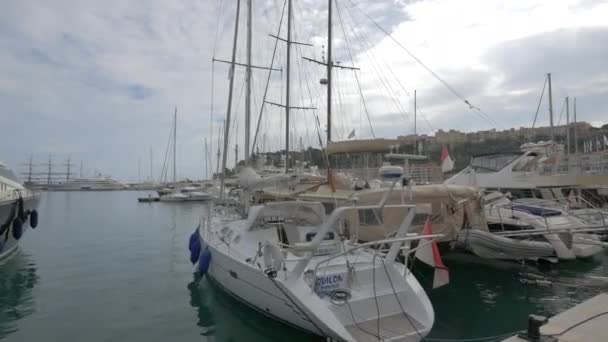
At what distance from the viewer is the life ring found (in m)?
6.78

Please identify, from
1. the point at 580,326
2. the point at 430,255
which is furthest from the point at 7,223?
the point at 580,326

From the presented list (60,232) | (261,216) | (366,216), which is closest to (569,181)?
(366,216)

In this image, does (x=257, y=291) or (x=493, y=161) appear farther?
(x=493, y=161)

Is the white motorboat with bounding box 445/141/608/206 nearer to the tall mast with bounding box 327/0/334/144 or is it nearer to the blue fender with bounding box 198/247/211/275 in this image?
the tall mast with bounding box 327/0/334/144

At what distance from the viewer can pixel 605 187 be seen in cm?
2534

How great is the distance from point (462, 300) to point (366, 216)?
371cm

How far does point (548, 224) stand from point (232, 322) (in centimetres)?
1106

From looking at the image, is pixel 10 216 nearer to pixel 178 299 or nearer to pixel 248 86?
pixel 178 299

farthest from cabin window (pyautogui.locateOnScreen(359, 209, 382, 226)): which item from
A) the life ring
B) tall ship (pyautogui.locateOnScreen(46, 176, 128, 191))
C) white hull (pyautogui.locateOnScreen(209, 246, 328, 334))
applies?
tall ship (pyautogui.locateOnScreen(46, 176, 128, 191))

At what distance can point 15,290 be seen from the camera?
11.2 meters

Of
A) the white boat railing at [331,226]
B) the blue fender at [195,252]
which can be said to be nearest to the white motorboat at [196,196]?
the blue fender at [195,252]

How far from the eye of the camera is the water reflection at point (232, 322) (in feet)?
24.6

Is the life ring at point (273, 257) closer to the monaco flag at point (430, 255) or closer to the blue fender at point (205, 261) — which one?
the monaco flag at point (430, 255)

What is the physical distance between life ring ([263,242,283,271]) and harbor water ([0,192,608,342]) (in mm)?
1562
